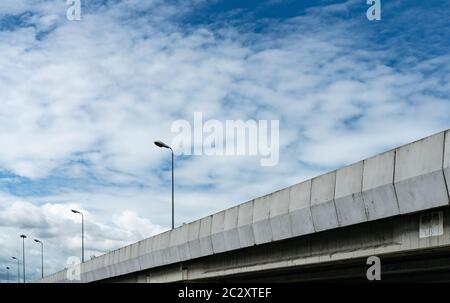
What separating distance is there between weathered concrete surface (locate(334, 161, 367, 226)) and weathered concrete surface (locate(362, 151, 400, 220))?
0.27m

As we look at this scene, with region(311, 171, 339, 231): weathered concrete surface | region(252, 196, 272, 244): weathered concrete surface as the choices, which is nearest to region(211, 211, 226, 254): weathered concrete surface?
region(252, 196, 272, 244): weathered concrete surface

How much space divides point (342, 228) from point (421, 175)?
4926 millimetres

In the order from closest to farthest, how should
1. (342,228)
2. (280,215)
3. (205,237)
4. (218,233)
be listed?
1. (342,228)
2. (280,215)
3. (218,233)
4. (205,237)

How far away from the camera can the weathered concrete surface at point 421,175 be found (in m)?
16.1

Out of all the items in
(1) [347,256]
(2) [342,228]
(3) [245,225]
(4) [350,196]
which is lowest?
(1) [347,256]

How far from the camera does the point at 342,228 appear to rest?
2100 centimetres

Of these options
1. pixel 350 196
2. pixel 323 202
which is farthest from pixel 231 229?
pixel 350 196

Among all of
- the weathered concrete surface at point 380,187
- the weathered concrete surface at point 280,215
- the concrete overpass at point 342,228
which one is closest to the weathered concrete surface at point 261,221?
the concrete overpass at point 342,228

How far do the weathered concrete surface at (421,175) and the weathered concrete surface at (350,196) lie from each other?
5.90 ft

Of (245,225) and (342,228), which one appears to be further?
(245,225)

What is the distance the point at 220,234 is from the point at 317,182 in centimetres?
859

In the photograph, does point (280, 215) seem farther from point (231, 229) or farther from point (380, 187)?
point (380, 187)

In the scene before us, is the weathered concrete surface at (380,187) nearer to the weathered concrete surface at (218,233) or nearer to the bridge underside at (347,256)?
the bridge underside at (347,256)
